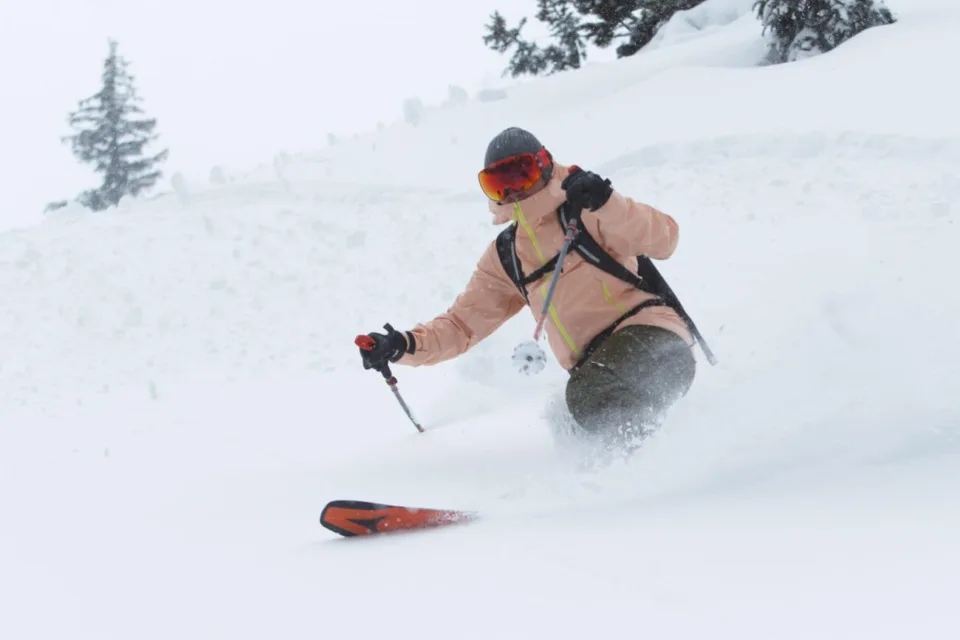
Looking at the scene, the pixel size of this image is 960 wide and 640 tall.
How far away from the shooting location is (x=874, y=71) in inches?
432

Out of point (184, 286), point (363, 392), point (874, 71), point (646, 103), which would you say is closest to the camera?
point (363, 392)

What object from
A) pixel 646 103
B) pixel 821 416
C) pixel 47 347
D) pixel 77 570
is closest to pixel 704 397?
pixel 821 416

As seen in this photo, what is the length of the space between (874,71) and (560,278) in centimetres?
874

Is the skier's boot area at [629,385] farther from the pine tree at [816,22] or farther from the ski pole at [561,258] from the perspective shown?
the pine tree at [816,22]

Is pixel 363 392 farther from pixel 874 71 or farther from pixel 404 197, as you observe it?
pixel 874 71

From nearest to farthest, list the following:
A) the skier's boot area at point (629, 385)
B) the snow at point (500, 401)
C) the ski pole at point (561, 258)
A: the snow at point (500, 401) → the skier's boot area at point (629, 385) → the ski pole at point (561, 258)

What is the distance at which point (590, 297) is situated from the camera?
4391 mm

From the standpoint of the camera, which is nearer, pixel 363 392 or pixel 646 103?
pixel 363 392

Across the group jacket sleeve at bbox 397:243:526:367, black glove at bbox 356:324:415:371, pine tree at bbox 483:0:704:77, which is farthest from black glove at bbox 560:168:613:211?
pine tree at bbox 483:0:704:77

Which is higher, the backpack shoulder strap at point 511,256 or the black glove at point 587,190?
the black glove at point 587,190

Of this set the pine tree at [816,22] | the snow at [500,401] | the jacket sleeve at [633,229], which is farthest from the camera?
the pine tree at [816,22]

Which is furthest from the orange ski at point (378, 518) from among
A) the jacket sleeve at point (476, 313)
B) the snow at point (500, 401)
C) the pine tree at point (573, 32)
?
the pine tree at point (573, 32)

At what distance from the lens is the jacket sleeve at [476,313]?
4.88m

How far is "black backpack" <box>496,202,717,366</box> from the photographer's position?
4305 mm
